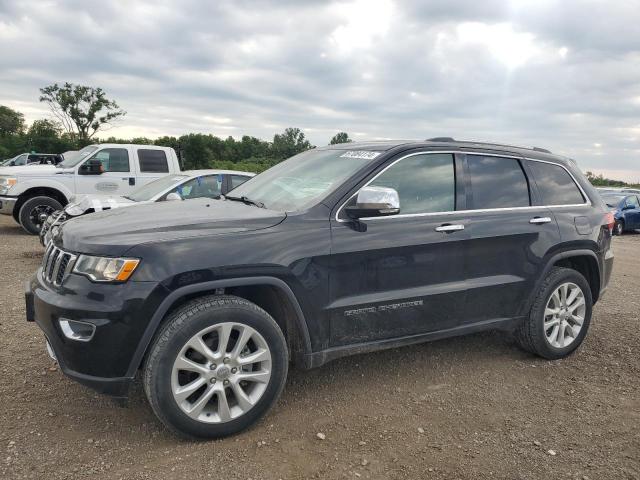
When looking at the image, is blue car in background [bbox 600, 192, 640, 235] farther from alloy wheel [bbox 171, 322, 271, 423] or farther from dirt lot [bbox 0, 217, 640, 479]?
alloy wheel [bbox 171, 322, 271, 423]

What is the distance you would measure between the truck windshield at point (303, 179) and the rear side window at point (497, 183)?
0.87 metres

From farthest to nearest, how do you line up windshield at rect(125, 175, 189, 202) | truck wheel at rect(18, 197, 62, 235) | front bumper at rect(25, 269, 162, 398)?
1. truck wheel at rect(18, 197, 62, 235)
2. windshield at rect(125, 175, 189, 202)
3. front bumper at rect(25, 269, 162, 398)

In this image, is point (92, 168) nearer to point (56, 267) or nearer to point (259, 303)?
point (56, 267)

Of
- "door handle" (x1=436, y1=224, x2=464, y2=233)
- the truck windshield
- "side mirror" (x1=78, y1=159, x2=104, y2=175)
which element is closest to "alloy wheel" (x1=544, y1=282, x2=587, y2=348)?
"door handle" (x1=436, y1=224, x2=464, y2=233)

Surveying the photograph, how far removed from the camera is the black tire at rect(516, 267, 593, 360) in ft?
13.7

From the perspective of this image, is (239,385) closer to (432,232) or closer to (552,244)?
(432,232)

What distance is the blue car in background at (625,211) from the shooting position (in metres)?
17.3

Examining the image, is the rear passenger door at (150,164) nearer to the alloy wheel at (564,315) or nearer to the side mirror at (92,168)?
the side mirror at (92,168)

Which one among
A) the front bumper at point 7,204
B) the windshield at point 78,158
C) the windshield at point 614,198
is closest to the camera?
the front bumper at point 7,204

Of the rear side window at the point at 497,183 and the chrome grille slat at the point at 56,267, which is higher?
the rear side window at the point at 497,183

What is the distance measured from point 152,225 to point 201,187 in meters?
5.29

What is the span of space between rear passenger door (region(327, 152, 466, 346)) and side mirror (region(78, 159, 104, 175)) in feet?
A: 27.5

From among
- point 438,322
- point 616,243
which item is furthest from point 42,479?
point 616,243

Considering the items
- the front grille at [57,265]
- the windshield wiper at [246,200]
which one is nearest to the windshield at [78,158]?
the windshield wiper at [246,200]
